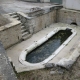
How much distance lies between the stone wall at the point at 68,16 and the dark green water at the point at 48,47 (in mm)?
1220

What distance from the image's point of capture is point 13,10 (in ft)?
39.6

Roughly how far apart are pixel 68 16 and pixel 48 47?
421 centimetres

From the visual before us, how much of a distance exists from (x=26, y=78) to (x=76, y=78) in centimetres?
174

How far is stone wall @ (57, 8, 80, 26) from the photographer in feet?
41.8

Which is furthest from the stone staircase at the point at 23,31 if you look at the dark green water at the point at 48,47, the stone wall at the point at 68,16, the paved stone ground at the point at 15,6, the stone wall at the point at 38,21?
A: the stone wall at the point at 68,16

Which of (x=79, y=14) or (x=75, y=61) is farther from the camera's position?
Result: (x=79, y=14)

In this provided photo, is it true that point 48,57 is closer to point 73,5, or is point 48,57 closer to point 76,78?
point 76,78

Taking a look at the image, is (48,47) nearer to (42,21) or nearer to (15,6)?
(42,21)

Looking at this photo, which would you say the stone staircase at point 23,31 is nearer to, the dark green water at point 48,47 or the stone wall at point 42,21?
the stone wall at point 42,21

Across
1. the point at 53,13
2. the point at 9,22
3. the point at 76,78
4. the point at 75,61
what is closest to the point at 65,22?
the point at 53,13

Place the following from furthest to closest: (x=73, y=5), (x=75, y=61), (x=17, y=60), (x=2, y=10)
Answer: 1. (x=73, y=5)
2. (x=2, y=10)
3. (x=17, y=60)
4. (x=75, y=61)

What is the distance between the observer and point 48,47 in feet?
33.0

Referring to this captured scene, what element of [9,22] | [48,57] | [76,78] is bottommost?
[48,57]

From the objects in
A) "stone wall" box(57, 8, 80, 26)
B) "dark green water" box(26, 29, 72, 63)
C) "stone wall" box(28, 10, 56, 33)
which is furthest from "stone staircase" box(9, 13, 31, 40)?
"stone wall" box(57, 8, 80, 26)
